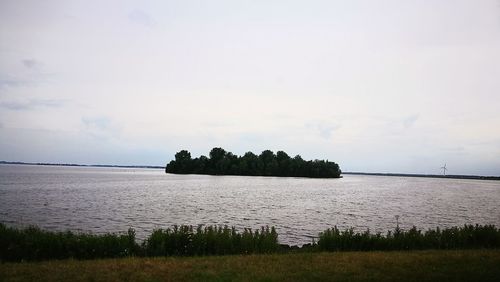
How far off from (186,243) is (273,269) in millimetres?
6827

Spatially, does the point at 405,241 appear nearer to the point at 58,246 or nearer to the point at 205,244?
the point at 205,244

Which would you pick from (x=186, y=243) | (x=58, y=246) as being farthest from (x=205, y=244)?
(x=58, y=246)

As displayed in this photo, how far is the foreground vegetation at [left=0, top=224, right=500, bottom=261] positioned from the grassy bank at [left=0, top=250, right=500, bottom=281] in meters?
2.80

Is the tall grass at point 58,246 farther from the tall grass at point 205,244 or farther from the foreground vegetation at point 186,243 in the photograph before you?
the tall grass at point 205,244

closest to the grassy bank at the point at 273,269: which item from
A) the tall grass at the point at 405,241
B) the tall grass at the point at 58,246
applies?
the tall grass at the point at 58,246

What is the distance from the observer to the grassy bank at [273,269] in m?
13.9

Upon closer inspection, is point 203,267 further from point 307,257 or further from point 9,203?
point 9,203

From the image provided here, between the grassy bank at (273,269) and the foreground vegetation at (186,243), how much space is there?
9.18ft

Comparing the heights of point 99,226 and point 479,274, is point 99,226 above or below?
below

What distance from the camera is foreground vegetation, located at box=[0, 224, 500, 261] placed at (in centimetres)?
1898

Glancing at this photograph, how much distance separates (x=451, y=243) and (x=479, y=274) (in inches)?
364

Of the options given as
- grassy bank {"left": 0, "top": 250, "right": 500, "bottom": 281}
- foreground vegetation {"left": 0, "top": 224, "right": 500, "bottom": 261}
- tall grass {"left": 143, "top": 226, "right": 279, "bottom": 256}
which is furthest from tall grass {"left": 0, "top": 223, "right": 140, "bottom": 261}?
grassy bank {"left": 0, "top": 250, "right": 500, "bottom": 281}

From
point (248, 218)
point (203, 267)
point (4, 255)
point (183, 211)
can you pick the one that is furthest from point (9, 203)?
point (203, 267)

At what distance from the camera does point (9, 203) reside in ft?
191
